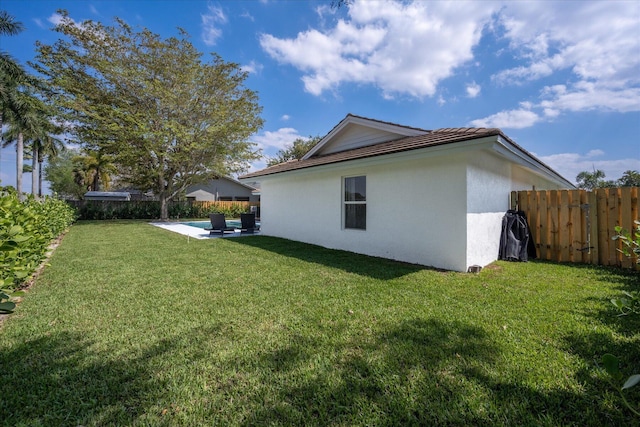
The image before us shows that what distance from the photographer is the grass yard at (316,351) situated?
200 centimetres

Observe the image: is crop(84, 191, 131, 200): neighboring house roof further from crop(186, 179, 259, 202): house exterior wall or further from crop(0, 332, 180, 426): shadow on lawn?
crop(0, 332, 180, 426): shadow on lawn

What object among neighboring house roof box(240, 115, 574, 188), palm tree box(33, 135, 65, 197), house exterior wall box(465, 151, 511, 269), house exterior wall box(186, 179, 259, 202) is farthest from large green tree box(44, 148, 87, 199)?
house exterior wall box(465, 151, 511, 269)

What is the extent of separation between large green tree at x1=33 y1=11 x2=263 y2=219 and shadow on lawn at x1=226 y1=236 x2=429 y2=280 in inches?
615

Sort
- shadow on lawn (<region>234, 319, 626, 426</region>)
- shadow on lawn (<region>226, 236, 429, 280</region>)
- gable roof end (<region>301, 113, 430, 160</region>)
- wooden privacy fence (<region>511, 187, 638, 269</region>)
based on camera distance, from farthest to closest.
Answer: gable roof end (<region>301, 113, 430, 160</region>) → wooden privacy fence (<region>511, 187, 638, 269</region>) → shadow on lawn (<region>226, 236, 429, 280</region>) → shadow on lawn (<region>234, 319, 626, 426</region>)

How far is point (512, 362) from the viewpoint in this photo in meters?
2.54

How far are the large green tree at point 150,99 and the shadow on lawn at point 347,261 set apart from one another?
1561cm

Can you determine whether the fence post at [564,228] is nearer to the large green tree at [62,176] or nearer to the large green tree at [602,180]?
the large green tree at [602,180]

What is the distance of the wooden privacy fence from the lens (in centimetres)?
626

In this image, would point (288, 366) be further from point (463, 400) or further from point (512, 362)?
point (512, 362)

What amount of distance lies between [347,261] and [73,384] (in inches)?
216

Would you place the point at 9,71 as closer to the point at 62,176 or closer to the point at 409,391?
the point at 409,391

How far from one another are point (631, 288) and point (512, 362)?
4.19 meters

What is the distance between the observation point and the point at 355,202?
828 centimetres

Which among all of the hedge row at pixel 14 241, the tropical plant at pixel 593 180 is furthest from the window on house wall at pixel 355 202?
the tropical plant at pixel 593 180
